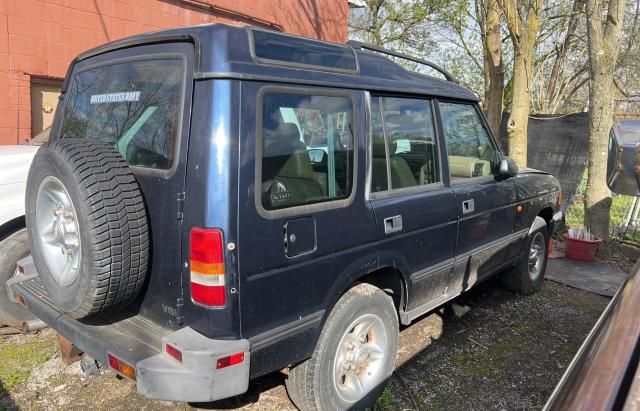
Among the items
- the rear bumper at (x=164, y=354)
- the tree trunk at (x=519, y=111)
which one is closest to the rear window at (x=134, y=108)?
the rear bumper at (x=164, y=354)

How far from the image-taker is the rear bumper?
6.48 feet

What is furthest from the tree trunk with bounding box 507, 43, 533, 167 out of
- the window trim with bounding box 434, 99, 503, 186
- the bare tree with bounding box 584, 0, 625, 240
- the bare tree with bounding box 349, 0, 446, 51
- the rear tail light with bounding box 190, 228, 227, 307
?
the bare tree with bounding box 349, 0, 446, 51

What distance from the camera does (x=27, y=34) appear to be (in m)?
6.18

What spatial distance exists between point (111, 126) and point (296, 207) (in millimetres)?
1162

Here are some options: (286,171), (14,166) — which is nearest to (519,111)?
(286,171)

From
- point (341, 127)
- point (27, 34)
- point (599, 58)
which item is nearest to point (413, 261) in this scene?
point (341, 127)

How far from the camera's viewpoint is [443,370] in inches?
135

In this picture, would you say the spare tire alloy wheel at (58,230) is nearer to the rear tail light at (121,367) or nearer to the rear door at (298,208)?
the rear tail light at (121,367)

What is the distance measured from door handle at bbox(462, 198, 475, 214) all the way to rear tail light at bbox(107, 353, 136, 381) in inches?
94.8

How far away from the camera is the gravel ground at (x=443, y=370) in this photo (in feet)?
9.68

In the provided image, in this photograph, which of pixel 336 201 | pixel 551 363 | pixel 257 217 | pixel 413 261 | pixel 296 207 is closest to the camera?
pixel 257 217

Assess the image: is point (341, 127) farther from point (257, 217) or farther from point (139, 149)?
point (139, 149)

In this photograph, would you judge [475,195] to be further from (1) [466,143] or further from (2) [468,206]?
(1) [466,143]

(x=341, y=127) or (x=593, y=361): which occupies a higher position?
(x=341, y=127)
